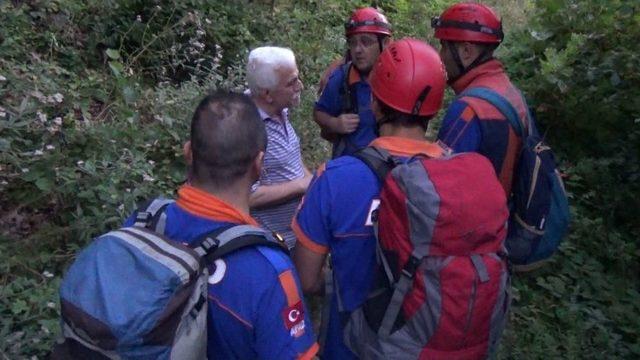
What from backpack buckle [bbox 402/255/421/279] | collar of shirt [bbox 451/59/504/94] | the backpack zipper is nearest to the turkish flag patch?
backpack buckle [bbox 402/255/421/279]

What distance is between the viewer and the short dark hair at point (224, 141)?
7.02ft

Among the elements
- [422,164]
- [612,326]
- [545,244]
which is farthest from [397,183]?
[612,326]

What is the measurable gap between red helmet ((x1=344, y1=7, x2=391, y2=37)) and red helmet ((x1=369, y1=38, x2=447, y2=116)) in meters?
1.87

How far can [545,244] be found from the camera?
336cm

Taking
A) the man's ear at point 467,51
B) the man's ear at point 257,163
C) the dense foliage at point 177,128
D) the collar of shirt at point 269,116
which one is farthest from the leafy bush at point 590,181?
the man's ear at point 257,163

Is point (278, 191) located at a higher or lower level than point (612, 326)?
higher

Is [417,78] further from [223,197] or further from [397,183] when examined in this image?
[223,197]

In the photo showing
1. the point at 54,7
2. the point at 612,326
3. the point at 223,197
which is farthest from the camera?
the point at 54,7

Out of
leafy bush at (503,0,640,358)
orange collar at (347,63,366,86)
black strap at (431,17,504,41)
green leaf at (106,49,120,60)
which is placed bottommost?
leafy bush at (503,0,640,358)

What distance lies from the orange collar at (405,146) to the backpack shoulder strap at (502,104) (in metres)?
0.80

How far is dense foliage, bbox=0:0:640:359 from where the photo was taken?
14.4 ft

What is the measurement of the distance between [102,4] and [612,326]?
16.2 feet

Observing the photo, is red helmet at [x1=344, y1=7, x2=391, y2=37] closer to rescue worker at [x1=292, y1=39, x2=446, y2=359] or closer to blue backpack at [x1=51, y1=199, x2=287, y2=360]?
rescue worker at [x1=292, y1=39, x2=446, y2=359]

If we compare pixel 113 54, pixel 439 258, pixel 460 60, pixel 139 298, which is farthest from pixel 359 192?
pixel 113 54
